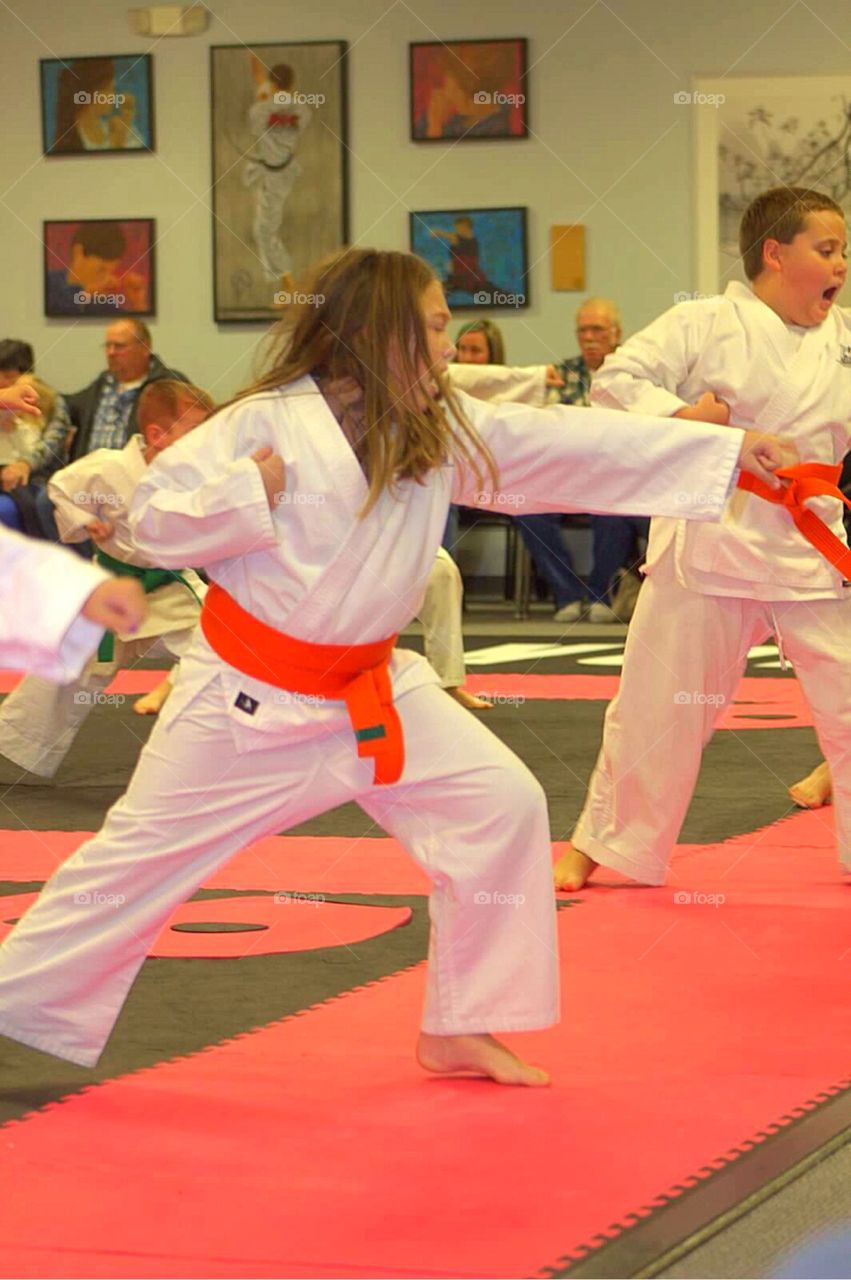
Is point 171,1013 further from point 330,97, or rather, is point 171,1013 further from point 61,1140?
point 330,97

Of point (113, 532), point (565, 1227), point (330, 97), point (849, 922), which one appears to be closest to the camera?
point (565, 1227)

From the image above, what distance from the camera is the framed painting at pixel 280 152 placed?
1198cm

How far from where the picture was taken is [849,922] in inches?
153

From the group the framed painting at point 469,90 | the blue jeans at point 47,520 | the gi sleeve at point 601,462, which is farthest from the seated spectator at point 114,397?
the gi sleeve at point 601,462

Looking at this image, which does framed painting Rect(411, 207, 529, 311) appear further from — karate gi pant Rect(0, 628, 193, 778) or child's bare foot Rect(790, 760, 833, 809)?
child's bare foot Rect(790, 760, 833, 809)

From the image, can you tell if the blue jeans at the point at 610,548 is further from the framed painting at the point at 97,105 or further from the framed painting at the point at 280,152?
the framed painting at the point at 97,105

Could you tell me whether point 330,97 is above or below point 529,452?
above

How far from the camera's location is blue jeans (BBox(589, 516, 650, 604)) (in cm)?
1062

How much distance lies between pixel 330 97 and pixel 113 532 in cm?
682

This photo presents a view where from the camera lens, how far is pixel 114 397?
433 inches

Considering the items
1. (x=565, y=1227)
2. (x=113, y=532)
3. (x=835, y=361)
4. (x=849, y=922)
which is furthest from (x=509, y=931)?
(x=113, y=532)
